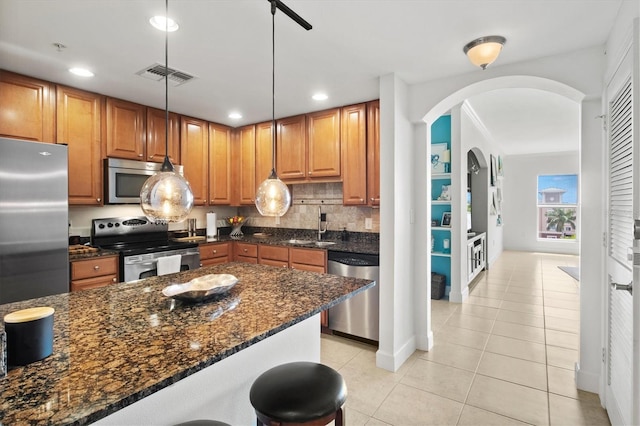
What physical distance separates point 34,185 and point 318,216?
8.97ft

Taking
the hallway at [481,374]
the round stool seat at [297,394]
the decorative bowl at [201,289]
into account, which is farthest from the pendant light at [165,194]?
the hallway at [481,374]

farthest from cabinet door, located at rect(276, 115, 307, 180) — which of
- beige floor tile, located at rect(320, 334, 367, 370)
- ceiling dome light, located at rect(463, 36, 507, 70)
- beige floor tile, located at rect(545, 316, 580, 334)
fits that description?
beige floor tile, located at rect(545, 316, 580, 334)

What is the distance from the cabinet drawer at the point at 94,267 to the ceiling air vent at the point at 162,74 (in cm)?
162

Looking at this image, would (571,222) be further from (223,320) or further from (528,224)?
(223,320)

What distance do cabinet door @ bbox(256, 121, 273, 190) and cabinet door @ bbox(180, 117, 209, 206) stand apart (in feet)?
2.08

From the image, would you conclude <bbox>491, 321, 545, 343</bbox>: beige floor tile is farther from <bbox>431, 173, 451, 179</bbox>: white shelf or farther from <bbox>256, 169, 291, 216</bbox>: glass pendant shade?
<bbox>256, 169, 291, 216</bbox>: glass pendant shade

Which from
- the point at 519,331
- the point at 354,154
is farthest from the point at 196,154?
the point at 519,331

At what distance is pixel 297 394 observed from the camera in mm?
1200

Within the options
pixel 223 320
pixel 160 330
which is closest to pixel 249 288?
pixel 223 320

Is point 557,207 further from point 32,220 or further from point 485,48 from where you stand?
point 32,220

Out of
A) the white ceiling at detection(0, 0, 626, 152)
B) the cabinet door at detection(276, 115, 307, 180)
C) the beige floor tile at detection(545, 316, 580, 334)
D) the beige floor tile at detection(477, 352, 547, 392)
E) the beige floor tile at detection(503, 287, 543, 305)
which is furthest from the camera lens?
the beige floor tile at detection(503, 287, 543, 305)

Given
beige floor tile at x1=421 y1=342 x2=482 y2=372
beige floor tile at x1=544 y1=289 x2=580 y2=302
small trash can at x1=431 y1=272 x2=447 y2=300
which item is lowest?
beige floor tile at x1=421 y1=342 x2=482 y2=372

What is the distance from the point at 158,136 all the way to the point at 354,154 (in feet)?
7.09

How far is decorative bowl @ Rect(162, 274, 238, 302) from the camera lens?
1.43 meters
